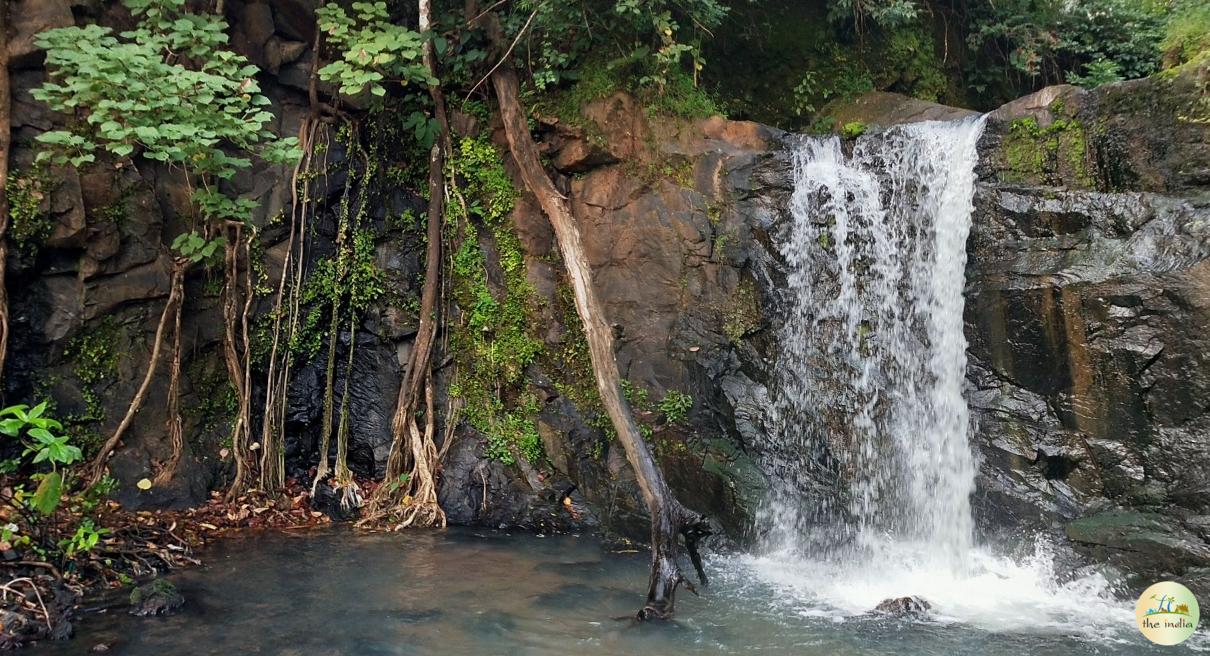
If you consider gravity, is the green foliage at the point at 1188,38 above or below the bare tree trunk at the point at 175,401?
above

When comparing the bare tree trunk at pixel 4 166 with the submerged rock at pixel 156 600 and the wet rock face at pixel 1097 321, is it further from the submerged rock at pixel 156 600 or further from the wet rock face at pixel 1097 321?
the wet rock face at pixel 1097 321

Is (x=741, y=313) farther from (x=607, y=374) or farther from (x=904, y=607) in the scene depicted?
(x=904, y=607)

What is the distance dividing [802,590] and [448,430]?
10.8 feet

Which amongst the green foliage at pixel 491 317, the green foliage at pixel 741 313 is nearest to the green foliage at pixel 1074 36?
the green foliage at pixel 741 313

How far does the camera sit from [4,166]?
5.57 meters

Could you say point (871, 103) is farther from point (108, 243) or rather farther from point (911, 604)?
point (108, 243)

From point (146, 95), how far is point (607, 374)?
3585 mm

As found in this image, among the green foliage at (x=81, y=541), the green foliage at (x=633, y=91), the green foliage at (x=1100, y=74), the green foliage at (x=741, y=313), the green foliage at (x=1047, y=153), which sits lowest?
the green foliage at (x=81, y=541)

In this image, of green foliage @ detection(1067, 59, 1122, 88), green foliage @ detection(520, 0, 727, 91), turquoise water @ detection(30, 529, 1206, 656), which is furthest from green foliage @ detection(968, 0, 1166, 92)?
turquoise water @ detection(30, 529, 1206, 656)

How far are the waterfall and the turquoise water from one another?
3.64 ft

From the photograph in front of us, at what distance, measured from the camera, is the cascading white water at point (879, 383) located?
5.79 meters

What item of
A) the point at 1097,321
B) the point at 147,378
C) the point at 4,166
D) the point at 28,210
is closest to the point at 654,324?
the point at 1097,321

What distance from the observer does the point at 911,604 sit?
4.74 meters

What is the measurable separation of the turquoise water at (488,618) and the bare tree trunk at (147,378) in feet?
3.70
